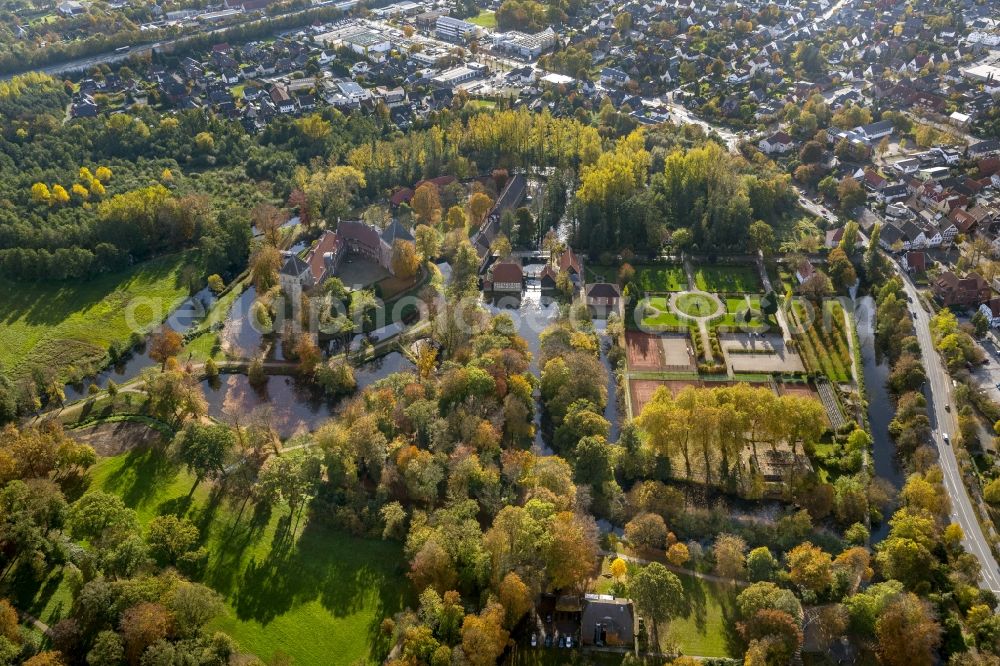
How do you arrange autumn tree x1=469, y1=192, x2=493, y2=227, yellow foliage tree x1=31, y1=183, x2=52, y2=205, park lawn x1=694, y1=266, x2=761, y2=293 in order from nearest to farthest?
park lawn x1=694, y1=266, x2=761, y2=293, yellow foliage tree x1=31, y1=183, x2=52, y2=205, autumn tree x1=469, y1=192, x2=493, y2=227

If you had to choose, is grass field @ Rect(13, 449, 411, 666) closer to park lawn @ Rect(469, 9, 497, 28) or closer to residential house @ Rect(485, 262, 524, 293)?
residential house @ Rect(485, 262, 524, 293)

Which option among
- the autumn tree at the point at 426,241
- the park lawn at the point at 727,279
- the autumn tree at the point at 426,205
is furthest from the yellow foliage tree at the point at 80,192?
the park lawn at the point at 727,279

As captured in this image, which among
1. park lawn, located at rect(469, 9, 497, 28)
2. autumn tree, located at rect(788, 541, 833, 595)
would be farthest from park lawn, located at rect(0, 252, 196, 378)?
park lawn, located at rect(469, 9, 497, 28)

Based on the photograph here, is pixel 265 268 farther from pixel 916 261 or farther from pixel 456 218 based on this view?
pixel 916 261

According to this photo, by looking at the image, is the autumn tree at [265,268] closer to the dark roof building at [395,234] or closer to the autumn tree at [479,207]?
the dark roof building at [395,234]

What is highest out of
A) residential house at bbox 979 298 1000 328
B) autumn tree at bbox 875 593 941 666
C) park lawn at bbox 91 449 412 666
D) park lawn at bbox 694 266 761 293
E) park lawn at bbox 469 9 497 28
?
autumn tree at bbox 875 593 941 666

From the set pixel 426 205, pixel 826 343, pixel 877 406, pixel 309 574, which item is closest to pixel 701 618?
pixel 309 574
